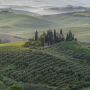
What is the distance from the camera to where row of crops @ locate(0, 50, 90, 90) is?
23.0 metres

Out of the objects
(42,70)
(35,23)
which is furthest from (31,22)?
(42,70)

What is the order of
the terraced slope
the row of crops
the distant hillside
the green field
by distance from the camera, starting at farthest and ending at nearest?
the terraced slope < the green field < the row of crops < the distant hillside

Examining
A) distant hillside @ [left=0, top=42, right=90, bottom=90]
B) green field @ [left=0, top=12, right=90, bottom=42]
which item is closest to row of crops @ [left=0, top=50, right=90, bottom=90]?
distant hillside @ [left=0, top=42, right=90, bottom=90]

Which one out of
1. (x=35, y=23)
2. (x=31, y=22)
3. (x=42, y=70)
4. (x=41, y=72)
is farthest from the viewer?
(x=31, y=22)

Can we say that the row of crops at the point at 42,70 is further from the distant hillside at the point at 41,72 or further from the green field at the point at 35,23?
the green field at the point at 35,23

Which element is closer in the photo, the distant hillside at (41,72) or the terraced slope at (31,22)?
the distant hillside at (41,72)

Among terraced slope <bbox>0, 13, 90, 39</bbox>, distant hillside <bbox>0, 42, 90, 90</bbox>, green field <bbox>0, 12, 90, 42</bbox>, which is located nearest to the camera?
distant hillside <bbox>0, 42, 90, 90</bbox>

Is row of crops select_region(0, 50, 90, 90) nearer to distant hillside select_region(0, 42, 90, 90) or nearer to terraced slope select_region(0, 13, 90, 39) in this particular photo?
distant hillside select_region(0, 42, 90, 90)

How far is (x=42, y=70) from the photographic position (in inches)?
1004

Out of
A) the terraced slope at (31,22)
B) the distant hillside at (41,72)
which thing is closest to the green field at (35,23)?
the terraced slope at (31,22)

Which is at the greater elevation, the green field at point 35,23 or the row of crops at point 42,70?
the green field at point 35,23

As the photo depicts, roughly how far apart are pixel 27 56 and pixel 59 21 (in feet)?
325

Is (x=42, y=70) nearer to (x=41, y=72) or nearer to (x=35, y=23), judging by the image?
(x=41, y=72)

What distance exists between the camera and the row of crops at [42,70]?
75.4 ft
